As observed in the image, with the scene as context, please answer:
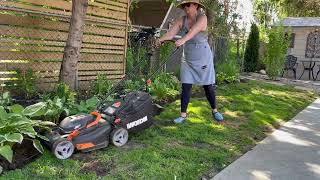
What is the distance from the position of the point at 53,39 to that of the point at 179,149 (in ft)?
10.8

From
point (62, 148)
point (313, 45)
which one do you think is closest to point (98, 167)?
point (62, 148)

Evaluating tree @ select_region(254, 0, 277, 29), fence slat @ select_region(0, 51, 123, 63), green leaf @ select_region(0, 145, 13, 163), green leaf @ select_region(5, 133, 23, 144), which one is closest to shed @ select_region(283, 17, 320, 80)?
fence slat @ select_region(0, 51, 123, 63)

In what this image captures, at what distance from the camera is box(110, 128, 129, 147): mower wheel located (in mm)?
4168

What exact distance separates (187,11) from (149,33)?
3.46 metres

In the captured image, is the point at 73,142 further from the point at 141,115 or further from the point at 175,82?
the point at 175,82

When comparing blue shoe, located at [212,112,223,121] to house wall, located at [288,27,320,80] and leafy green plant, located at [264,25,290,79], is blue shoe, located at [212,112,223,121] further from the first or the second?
house wall, located at [288,27,320,80]

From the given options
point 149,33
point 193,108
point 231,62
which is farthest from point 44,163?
point 231,62

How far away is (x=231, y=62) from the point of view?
10516 millimetres

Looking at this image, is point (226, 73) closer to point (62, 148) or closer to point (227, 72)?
point (227, 72)

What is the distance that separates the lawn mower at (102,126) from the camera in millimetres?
3803

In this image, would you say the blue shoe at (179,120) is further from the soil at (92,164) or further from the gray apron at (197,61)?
the soil at (92,164)

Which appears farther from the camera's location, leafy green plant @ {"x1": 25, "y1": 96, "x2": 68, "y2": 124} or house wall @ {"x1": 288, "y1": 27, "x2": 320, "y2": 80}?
house wall @ {"x1": 288, "y1": 27, "x2": 320, "y2": 80}

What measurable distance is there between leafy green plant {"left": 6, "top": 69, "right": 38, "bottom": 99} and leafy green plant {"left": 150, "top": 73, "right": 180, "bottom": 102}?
1.98m

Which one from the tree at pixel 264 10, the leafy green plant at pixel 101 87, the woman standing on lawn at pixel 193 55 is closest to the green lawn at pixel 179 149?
the woman standing on lawn at pixel 193 55
